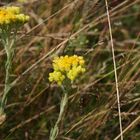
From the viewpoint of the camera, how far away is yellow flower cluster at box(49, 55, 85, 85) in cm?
132

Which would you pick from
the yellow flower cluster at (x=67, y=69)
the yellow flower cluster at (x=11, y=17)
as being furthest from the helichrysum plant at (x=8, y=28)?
the yellow flower cluster at (x=67, y=69)

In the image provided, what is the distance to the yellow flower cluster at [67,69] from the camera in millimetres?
1323

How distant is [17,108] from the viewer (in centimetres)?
196

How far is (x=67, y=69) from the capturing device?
4.47 feet

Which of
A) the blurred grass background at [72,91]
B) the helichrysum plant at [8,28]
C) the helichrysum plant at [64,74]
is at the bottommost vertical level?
the blurred grass background at [72,91]

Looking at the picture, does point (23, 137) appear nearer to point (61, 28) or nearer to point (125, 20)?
point (61, 28)

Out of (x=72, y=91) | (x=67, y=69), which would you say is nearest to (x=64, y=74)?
(x=67, y=69)

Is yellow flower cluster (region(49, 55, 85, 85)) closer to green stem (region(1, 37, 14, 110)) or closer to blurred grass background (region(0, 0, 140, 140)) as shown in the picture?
green stem (region(1, 37, 14, 110))

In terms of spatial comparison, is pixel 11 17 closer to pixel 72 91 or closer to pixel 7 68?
pixel 7 68

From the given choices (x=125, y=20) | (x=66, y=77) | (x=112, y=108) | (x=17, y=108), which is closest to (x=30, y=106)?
(x=17, y=108)

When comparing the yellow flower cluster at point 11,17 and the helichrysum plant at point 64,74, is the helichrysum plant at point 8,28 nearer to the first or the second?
the yellow flower cluster at point 11,17

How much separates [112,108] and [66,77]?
389mm

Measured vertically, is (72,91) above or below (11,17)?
below

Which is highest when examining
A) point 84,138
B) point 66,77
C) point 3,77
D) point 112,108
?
point 66,77
